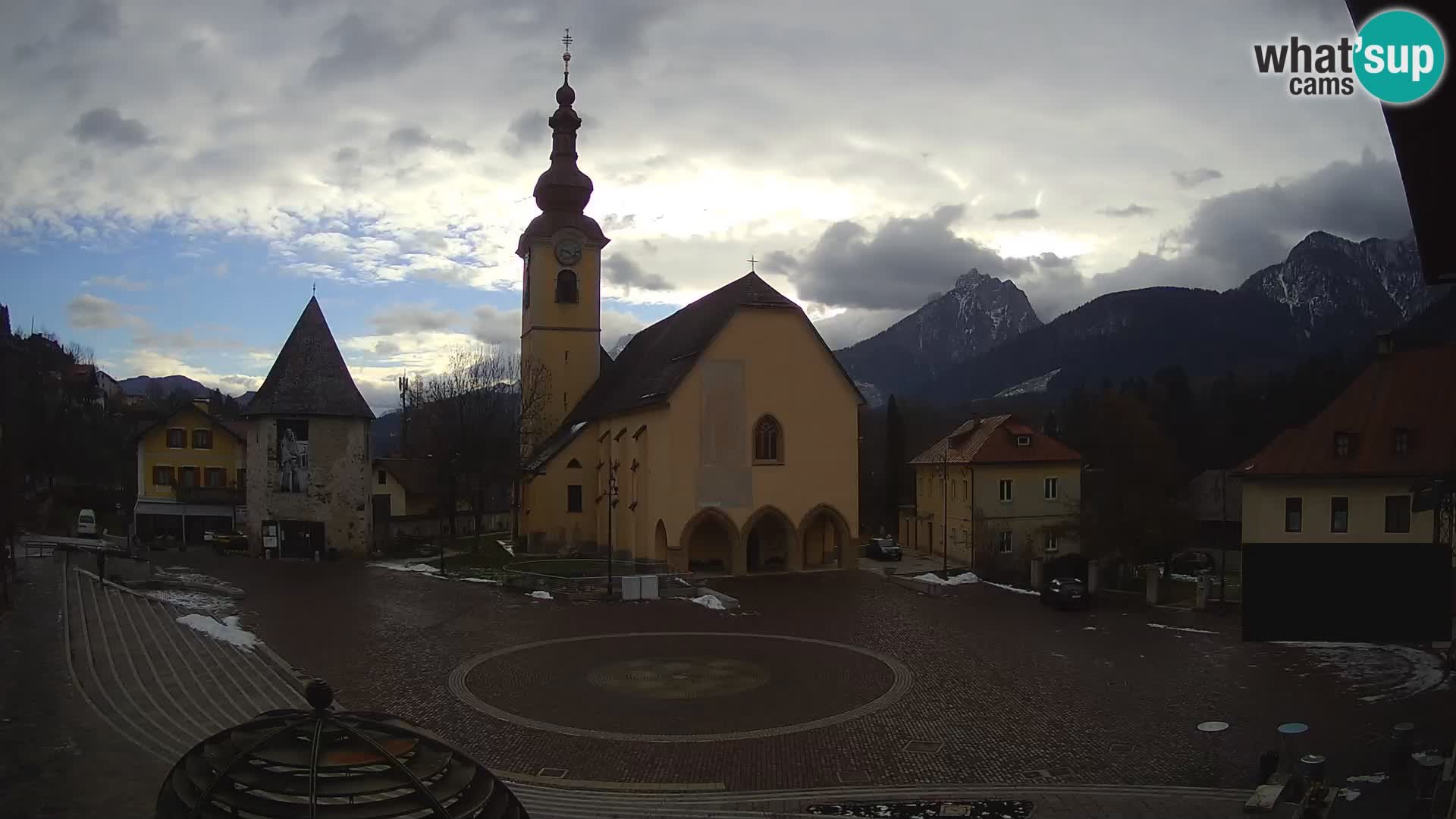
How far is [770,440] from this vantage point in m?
38.2

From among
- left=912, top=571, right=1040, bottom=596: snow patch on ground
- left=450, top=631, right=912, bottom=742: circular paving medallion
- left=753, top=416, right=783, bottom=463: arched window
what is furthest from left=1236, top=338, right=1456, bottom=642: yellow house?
left=753, top=416, right=783, bottom=463: arched window

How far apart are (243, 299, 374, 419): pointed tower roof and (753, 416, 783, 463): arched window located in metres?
18.0

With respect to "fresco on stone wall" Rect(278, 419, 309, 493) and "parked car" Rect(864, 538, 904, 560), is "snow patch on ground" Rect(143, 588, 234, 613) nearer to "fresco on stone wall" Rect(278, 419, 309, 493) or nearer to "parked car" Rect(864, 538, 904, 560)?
"fresco on stone wall" Rect(278, 419, 309, 493)

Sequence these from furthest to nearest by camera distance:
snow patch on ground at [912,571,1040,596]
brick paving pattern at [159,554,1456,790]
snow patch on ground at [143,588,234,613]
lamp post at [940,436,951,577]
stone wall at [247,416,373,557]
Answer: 1. lamp post at [940,436,951,577]
2. stone wall at [247,416,373,557]
3. snow patch on ground at [912,571,1040,596]
4. snow patch on ground at [143,588,234,613]
5. brick paving pattern at [159,554,1456,790]

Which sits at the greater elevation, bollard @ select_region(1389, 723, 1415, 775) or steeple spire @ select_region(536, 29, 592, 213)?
steeple spire @ select_region(536, 29, 592, 213)

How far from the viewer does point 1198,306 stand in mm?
155250

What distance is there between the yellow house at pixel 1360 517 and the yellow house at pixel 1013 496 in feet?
46.3

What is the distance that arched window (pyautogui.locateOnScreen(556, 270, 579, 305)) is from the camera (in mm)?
49219

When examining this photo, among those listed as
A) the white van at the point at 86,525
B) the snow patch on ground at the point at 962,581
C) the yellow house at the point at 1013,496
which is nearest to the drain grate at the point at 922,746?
the snow patch on ground at the point at 962,581

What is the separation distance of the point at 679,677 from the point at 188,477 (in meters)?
43.5

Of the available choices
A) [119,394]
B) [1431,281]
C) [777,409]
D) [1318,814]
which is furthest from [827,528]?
[119,394]

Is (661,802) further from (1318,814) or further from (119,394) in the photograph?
(119,394)

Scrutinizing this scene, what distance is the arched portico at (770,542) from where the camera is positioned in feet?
124

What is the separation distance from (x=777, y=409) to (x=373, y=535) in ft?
70.3
